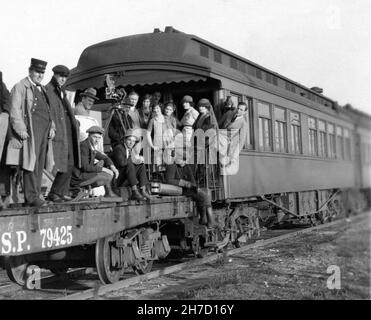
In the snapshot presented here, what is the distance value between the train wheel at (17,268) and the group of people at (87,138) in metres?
1.02

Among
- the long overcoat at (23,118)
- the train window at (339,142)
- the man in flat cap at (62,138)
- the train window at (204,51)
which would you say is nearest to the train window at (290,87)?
the train window at (339,142)

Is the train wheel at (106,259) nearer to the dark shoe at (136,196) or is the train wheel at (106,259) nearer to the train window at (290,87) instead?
the dark shoe at (136,196)

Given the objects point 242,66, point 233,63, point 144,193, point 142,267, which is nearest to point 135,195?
point 144,193

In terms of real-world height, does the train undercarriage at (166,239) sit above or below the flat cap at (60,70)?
below

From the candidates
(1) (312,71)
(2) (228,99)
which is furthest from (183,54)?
(1) (312,71)

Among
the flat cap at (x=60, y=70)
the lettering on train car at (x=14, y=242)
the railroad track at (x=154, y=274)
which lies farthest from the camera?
the railroad track at (x=154, y=274)

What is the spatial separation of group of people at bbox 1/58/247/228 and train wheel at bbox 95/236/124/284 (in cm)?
69

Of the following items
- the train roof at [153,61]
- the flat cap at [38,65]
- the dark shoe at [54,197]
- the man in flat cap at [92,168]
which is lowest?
the dark shoe at [54,197]

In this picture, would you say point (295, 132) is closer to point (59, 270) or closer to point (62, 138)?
point (59, 270)

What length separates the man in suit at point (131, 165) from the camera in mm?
7336

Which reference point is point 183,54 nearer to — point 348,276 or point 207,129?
point 207,129

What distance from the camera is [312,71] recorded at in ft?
25.2

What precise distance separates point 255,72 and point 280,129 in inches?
57.4
